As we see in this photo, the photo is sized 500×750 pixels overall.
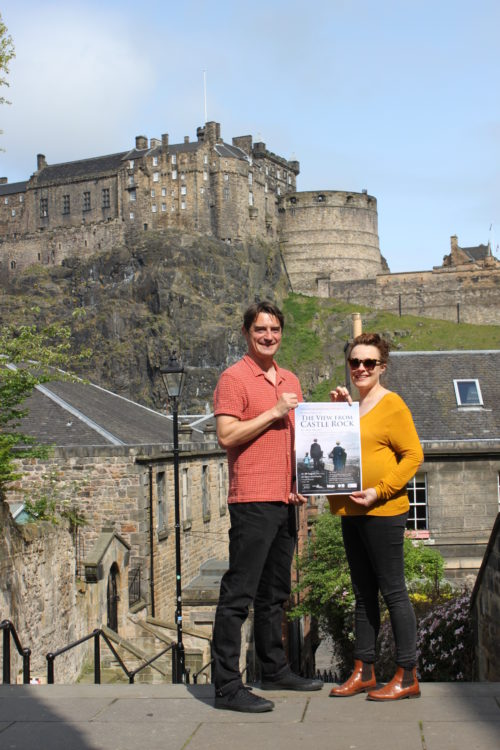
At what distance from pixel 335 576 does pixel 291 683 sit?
1236cm

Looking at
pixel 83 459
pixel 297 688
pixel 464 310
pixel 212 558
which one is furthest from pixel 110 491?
pixel 464 310

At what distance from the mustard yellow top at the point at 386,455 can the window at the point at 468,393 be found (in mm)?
16974

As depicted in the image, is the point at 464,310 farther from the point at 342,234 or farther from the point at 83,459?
the point at 83,459

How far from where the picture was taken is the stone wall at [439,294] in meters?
90.8

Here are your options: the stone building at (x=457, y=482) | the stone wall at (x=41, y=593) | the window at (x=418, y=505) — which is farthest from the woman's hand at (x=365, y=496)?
the window at (x=418, y=505)

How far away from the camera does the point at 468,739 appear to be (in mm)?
4586

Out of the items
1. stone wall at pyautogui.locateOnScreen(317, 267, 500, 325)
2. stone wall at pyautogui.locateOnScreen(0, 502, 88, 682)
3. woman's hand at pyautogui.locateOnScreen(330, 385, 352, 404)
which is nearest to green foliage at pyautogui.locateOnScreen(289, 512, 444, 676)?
stone wall at pyautogui.locateOnScreen(0, 502, 88, 682)

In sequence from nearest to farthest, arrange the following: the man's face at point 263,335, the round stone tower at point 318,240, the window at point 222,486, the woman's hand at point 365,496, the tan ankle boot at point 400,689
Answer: the tan ankle boot at point 400,689 < the woman's hand at point 365,496 < the man's face at point 263,335 < the window at point 222,486 < the round stone tower at point 318,240

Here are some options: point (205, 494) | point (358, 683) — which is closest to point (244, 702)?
point (358, 683)

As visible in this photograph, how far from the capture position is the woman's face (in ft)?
19.4

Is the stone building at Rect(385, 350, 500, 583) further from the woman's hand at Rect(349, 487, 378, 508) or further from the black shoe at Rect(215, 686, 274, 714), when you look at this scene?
the black shoe at Rect(215, 686, 274, 714)

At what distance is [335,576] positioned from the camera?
58.8ft

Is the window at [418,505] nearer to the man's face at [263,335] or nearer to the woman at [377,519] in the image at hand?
the woman at [377,519]

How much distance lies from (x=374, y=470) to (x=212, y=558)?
20.2 m
